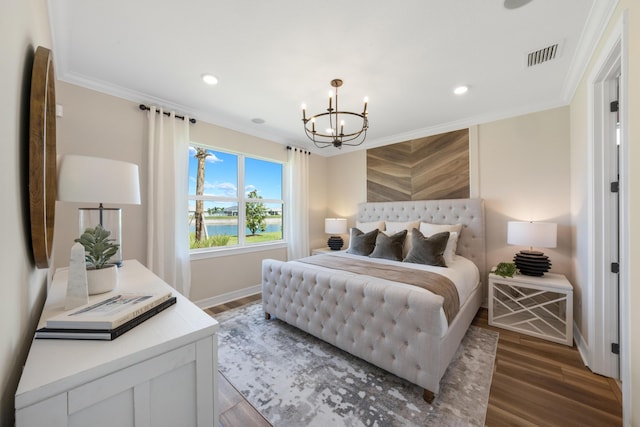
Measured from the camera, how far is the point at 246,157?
3760 mm

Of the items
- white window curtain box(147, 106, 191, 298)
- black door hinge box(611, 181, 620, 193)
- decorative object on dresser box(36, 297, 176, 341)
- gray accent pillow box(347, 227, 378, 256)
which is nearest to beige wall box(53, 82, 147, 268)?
white window curtain box(147, 106, 191, 298)

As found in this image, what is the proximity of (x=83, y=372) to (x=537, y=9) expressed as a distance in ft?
9.09

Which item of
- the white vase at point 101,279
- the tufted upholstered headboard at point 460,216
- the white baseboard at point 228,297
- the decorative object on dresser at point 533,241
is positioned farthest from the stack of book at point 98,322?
the tufted upholstered headboard at point 460,216

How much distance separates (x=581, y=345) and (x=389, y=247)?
5.94 ft

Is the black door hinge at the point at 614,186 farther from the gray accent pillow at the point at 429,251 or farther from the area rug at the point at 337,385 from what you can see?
the area rug at the point at 337,385

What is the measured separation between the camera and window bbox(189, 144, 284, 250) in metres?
3.27

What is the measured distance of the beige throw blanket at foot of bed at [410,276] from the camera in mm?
1881

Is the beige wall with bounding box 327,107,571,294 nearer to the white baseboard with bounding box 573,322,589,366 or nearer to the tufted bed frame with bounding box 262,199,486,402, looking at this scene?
the white baseboard with bounding box 573,322,589,366

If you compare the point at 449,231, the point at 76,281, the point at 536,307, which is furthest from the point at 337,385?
the point at 536,307

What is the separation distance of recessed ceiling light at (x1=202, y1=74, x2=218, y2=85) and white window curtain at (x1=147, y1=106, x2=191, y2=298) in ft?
2.43

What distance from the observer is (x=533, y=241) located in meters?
2.44

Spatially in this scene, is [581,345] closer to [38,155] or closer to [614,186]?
[614,186]

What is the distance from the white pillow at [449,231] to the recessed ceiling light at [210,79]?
2950 mm

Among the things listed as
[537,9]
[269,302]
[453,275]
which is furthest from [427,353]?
[537,9]
